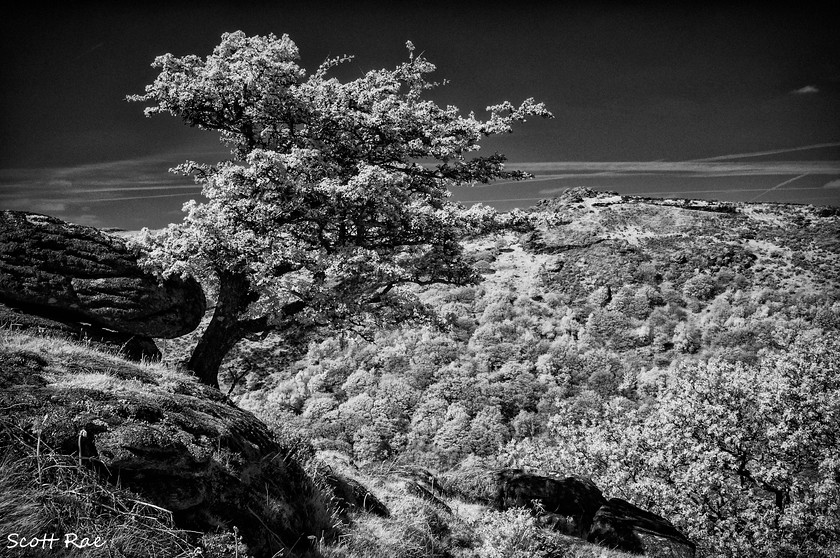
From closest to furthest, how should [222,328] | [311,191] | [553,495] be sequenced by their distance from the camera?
[311,191], [222,328], [553,495]

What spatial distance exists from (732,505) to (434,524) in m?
18.3

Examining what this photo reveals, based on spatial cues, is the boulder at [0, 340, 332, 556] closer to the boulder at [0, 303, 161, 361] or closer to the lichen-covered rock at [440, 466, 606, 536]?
the boulder at [0, 303, 161, 361]

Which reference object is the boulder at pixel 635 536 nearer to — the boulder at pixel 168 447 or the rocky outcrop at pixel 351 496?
the rocky outcrop at pixel 351 496

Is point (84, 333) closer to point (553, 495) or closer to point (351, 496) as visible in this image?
point (351, 496)

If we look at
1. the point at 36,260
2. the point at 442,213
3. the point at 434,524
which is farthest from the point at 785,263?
the point at 36,260

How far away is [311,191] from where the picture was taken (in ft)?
35.3

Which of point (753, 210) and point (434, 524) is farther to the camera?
point (753, 210)

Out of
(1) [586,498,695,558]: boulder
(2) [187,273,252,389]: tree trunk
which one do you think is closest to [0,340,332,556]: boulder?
(2) [187,273,252,389]: tree trunk

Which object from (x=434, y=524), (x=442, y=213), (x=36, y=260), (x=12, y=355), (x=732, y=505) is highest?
(x=442, y=213)

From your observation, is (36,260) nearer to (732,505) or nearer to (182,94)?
(182,94)

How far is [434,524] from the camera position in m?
8.23

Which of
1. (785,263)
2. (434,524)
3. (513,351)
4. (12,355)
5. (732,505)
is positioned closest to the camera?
(12,355)

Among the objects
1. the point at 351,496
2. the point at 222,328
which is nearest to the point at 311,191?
the point at 222,328

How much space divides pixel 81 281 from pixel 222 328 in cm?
366
